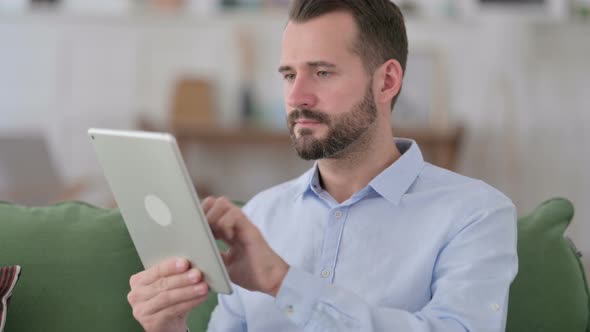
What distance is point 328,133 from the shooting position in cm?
147

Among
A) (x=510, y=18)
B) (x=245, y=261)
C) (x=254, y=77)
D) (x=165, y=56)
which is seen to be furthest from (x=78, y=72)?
(x=245, y=261)

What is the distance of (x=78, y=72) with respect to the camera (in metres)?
5.07

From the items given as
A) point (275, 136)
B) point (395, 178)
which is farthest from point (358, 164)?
point (275, 136)

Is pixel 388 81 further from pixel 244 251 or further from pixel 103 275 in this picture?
pixel 103 275

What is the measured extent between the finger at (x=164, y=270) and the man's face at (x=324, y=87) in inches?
14.0

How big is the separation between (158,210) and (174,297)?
126 millimetres

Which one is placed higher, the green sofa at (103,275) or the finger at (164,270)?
the finger at (164,270)

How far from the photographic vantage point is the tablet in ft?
3.62

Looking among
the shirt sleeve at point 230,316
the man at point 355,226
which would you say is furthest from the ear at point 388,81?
the shirt sleeve at point 230,316

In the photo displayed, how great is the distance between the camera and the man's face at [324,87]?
1472mm

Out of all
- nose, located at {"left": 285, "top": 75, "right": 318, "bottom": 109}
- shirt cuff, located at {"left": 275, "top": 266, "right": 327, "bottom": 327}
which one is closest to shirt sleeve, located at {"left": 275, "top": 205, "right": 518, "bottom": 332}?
shirt cuff, located at {"left": 275, "top": 266, "right": 327, "bottom": 327}

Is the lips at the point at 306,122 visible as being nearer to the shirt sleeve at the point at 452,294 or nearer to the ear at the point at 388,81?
the ear at the point at 388,81

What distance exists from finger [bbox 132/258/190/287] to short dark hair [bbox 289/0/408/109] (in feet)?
1.74

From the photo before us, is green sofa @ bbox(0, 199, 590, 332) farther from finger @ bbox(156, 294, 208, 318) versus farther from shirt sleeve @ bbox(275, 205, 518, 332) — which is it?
finger @ bbox(156, 294, 208, 318)
